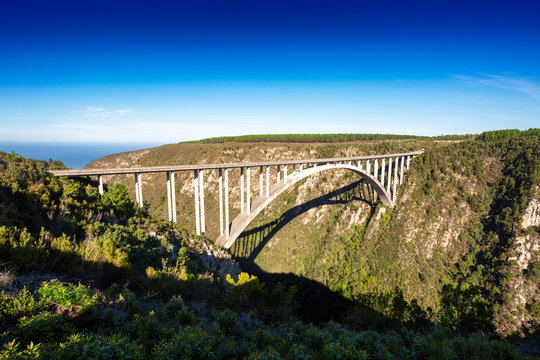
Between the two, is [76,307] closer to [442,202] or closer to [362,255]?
[362,255]

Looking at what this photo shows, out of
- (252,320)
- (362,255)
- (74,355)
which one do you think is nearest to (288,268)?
(362,255)

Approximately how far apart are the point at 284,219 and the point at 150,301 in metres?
40.4

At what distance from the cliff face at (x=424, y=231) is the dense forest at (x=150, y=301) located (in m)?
0.62

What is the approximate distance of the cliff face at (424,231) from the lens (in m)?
27.5

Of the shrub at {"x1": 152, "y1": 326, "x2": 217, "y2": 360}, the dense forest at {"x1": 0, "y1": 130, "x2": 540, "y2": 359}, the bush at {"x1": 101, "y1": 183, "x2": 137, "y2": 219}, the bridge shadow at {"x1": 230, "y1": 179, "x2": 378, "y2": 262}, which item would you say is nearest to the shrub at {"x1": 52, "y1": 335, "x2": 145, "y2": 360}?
the dense forest at {"x1": 0, "y1": 130, "x2": 540, "y2": 359}

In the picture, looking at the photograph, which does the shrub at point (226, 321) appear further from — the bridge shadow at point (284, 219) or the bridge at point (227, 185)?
the bridge shadow at point (284, 219)

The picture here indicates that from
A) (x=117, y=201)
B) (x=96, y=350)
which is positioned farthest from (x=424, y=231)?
(x=96, y=350)

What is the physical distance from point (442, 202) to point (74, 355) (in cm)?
4471

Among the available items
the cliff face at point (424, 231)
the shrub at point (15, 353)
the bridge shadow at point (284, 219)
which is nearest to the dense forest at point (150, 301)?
the shrub at point (15, 353)

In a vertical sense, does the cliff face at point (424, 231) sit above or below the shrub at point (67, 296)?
below

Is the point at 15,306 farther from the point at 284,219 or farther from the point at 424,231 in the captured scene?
the point at 284,219

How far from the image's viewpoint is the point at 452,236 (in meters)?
33.8

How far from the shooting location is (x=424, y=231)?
35.3 meters

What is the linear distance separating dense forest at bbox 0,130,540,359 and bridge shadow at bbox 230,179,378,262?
1453cm
